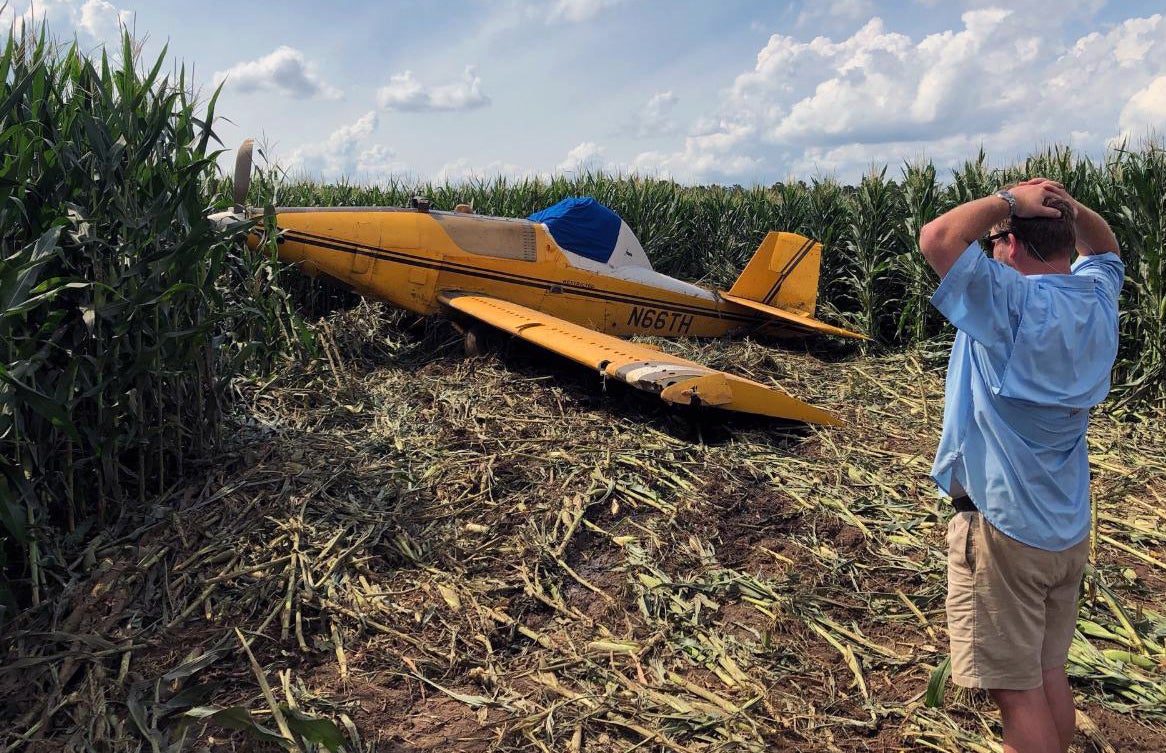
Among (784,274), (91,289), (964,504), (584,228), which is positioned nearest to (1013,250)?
(964,504)

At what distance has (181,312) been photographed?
3.77m

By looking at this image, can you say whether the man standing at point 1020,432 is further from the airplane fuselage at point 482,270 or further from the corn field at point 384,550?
the airplane fuselage at point 482,270

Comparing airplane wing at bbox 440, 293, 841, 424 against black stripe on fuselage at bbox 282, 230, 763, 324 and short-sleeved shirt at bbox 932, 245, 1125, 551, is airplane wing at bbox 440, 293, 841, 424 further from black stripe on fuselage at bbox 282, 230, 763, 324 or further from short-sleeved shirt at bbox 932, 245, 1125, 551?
short-sleeved shirt at bbox 932, 245, 1125, 551

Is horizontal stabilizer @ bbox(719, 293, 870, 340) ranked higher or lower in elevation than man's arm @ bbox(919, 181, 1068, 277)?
lower

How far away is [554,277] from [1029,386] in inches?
256

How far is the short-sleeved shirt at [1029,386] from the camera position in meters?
1.79

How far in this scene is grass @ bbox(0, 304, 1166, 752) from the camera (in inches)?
99.1

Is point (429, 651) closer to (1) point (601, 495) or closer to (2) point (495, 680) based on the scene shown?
(2) point (495, 680)

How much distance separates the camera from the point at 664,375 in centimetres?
514

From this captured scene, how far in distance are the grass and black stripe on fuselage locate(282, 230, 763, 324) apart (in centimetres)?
219

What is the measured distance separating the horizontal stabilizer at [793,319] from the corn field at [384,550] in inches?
131

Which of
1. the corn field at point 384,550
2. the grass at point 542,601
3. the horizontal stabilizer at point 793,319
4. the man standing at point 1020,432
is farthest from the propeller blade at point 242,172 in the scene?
the man standing at point 1020,432

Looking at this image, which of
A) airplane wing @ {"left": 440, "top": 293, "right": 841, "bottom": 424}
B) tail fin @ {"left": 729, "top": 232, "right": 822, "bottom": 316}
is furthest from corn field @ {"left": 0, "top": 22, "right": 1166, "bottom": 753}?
tail fin @ {"left": 729, "top": 232, "right": 822, "bottom": 316}

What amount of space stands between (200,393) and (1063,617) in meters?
4.01
